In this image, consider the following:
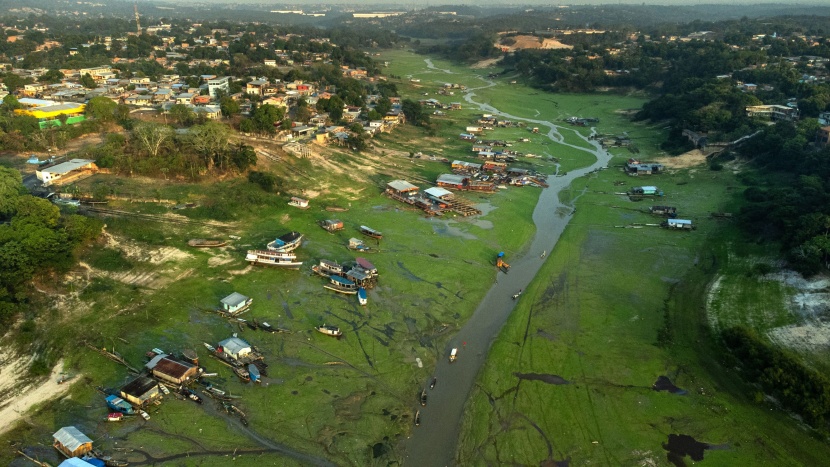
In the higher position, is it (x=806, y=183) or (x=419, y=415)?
(x=806, y=183)

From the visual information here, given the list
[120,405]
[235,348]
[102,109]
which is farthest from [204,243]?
[102,109]

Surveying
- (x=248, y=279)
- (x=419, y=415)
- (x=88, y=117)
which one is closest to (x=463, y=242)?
(x=248, y=279)

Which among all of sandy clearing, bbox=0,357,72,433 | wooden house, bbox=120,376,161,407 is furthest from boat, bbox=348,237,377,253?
sandy clearing, bbox=0,357,72,433

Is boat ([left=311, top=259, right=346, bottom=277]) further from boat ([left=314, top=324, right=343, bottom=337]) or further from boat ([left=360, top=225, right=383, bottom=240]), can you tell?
boat ([left=360, top=225, right=383, bottom=240])

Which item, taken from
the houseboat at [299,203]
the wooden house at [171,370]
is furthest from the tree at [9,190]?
the wooden house at [171,370]

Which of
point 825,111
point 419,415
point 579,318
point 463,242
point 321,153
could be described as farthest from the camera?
point 825,111

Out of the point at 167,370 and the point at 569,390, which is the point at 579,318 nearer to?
the point at 569,390
